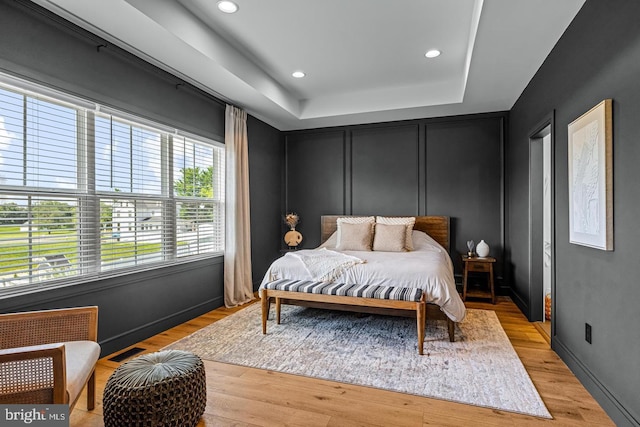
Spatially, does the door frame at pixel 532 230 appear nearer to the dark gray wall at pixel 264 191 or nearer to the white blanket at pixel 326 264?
the white blanket at pixel 326 264

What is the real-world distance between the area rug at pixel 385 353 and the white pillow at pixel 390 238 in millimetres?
935

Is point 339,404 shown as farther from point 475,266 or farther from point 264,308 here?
point 475,266

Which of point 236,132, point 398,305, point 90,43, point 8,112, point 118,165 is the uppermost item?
point 90,43

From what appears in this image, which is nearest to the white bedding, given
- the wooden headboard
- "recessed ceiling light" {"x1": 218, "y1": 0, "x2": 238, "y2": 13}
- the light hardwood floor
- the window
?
the light hardwood floor

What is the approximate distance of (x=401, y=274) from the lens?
322cm

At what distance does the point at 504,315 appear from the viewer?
12.6ft

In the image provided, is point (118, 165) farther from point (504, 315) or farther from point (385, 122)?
point (504, 315)

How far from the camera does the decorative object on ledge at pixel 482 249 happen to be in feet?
14.8

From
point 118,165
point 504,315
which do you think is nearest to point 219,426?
point 118,165

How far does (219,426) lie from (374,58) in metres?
3.61

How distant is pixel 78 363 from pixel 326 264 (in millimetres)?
2247

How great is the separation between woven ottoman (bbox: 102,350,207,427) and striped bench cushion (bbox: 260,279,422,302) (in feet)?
4.79

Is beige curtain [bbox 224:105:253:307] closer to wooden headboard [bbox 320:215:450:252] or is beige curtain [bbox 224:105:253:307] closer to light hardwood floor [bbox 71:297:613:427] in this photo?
light hardwood floor [bbox 71:297:613:427]

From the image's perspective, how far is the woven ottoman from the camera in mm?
1691
